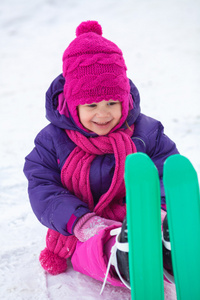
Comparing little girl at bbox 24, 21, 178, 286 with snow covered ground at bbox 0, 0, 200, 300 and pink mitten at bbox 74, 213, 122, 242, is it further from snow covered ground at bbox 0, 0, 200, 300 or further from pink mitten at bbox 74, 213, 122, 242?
snow covered ground at bbox 0, 0, 200, 300

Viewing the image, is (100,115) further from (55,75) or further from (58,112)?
(55,75)

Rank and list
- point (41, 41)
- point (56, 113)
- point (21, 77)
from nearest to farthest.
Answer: point (56, 113) → point (21, 77) → point (41, 41)

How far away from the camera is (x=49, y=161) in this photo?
5.01 ft

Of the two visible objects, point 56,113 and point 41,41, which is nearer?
point 56,113

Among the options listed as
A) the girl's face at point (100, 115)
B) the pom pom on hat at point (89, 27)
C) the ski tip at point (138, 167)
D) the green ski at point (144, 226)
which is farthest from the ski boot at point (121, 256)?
the pom pom on hat at point (89, 27)

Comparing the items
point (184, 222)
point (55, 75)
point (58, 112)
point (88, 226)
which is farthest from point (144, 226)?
point (55, 75)

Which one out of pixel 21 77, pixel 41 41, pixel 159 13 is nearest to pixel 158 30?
pixel 159 13

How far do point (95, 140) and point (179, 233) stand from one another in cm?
61

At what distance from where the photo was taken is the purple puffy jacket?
1399mm

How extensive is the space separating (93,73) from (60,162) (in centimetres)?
37

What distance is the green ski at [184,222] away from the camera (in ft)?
3.13

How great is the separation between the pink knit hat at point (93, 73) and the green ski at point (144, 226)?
51cm

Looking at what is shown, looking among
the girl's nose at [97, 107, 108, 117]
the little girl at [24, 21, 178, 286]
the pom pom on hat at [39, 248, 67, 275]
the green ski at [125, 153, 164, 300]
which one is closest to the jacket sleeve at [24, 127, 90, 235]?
the little girl at [24, 21, 178, 286]

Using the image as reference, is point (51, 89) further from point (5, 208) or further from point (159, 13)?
point (159, 13)
